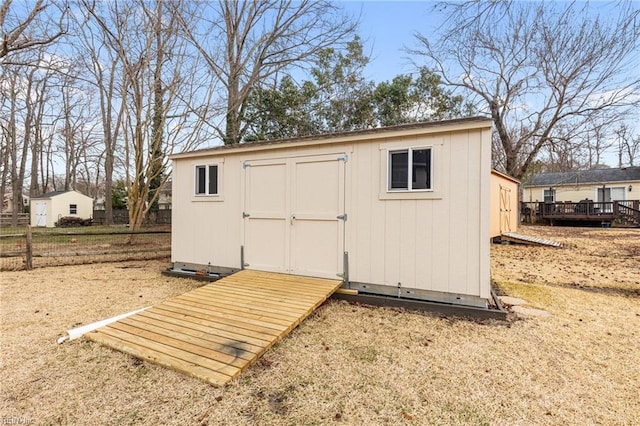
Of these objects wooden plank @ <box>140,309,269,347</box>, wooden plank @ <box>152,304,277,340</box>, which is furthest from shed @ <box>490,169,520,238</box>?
wooden plank @ <box>140,309,269,347</box>

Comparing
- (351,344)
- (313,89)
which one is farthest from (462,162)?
(313,89)

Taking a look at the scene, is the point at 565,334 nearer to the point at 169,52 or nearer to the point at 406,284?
the point at 406,284

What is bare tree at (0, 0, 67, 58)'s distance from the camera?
7.32 metres

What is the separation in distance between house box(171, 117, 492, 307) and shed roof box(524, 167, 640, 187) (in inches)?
891

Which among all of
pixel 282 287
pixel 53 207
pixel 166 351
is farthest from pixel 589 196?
pixel 53 207

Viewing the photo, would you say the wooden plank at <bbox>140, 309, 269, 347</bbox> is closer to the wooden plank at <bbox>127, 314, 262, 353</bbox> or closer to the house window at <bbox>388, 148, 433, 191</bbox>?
the wooden plank at <bbox>127, 314, 262, 353</bbox>

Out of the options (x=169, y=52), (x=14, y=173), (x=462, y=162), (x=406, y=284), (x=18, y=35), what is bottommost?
(x=406, y=284)

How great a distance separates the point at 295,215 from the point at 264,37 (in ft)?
40.3

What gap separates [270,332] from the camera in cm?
329

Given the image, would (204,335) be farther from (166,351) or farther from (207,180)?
(207,180)

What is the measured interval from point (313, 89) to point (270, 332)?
45.4ft

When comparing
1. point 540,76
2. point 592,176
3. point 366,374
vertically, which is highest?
point 540,76

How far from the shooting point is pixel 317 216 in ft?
16.7

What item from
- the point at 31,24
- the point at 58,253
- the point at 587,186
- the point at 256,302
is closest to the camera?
the point at 256,302
